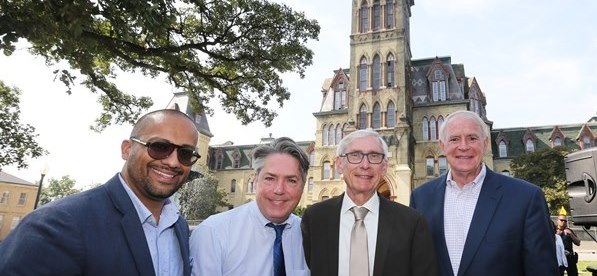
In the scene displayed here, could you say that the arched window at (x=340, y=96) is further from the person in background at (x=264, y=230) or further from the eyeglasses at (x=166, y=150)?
the eyeglasses at (x=166, y=150)

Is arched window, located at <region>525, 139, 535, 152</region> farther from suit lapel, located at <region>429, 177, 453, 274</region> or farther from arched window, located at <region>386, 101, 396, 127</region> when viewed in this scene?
suit lapel, located at <region>429, 177, 453, 274</region>

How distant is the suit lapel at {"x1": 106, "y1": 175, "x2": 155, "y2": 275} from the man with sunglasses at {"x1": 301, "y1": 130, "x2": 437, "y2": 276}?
1272 mm

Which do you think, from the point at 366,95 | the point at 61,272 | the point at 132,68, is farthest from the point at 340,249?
the point at 366,95

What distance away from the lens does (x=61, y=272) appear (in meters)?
1.76

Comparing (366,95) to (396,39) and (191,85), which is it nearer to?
(396,39)

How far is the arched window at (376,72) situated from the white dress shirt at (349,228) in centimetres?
3384

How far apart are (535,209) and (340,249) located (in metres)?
1.74

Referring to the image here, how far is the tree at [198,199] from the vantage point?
41.5 metres

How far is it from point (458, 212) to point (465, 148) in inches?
23.9

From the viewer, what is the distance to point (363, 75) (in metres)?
36.4

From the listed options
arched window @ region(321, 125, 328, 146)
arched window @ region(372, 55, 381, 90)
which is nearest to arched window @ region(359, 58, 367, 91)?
arched window @ region(372, 55, 381, 90)

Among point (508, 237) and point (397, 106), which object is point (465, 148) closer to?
point (508, 237)

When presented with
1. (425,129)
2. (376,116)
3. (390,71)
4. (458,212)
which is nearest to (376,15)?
(390,71)

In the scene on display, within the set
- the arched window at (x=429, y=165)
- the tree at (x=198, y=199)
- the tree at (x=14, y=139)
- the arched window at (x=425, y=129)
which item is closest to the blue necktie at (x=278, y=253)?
the tree at (x=14, y=139)
